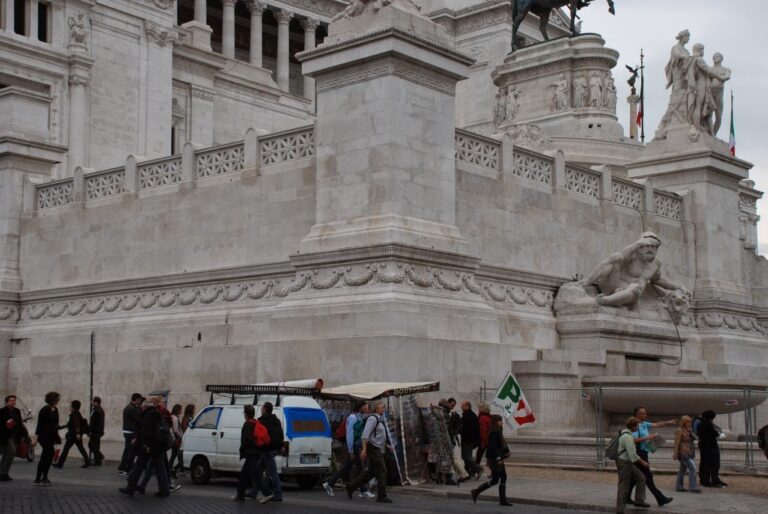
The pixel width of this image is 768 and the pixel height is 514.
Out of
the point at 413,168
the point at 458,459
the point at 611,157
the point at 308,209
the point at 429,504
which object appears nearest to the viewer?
the point at 429,504

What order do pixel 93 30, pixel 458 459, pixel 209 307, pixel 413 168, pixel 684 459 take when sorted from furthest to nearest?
pixel 93 30
pixel 209 307
pixel 413 168
pixel 458 459
pixel 684 459

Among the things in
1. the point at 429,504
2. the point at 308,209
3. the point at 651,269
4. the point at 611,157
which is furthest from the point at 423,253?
the point at 611,157

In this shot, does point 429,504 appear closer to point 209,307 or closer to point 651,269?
point 209,307

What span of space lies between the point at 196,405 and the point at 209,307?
2.35 m

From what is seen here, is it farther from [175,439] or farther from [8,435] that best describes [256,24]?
[8,435]

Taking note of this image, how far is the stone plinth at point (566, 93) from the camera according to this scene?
1547 inches

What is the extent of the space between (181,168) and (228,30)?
5166 cm

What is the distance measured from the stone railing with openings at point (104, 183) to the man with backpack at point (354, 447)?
513 inches

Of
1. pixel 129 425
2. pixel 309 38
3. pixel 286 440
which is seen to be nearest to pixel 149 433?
pixel 286 440

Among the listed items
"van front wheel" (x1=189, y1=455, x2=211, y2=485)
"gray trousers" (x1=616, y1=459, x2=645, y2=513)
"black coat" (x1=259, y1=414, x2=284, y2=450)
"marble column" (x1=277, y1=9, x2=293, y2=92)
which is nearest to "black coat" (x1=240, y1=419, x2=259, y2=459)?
"black coat" (x1=259, y1=414, x2=284, y2=450)

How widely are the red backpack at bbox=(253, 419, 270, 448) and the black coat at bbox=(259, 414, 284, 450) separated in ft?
0.32

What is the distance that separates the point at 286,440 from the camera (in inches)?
743

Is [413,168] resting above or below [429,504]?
above

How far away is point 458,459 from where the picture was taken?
837 inches
